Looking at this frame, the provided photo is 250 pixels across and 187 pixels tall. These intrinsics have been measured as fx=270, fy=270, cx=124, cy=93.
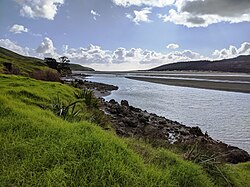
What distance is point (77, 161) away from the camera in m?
4.70

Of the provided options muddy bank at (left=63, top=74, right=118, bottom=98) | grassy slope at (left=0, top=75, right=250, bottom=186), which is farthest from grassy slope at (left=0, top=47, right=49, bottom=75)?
grassy slope at (left=0, top=75, right=250, bottom=186)

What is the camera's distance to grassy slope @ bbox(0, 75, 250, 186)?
4320mm

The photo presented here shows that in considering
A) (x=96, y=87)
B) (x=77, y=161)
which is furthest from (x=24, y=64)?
(x=77, y=161)

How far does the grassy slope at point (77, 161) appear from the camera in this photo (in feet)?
14.2

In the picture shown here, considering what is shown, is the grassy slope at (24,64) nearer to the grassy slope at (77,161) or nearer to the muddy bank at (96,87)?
the muddy bank at (96,87)

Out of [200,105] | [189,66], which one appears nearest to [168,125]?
[200,105]

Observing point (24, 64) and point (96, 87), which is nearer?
point (96, 87)

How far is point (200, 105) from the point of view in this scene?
98.9 feet

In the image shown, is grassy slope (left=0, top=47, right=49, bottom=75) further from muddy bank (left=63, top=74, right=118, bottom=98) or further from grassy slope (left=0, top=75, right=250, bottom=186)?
grassy slope (left=0, top=75, right=250, bottom=186)

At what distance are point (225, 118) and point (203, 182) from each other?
734 inches

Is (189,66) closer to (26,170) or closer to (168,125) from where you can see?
(168,125)

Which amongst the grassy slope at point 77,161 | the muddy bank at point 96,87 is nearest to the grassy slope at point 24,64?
the muddy bank at point 96,87

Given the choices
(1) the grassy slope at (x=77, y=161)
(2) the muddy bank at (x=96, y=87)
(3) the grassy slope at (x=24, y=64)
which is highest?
(3) the grassy slope at (x=24, y=64)

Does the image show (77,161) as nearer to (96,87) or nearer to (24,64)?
(96,87)
